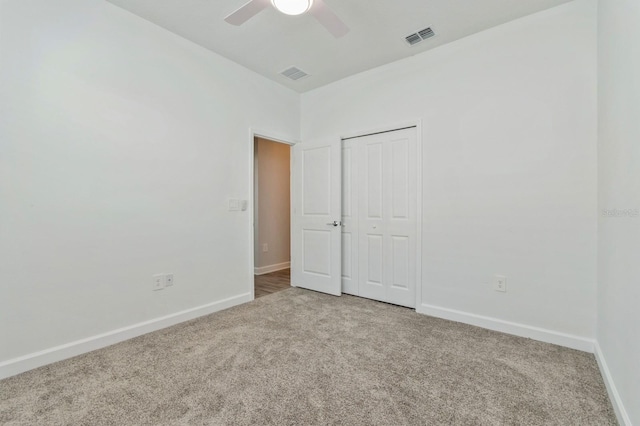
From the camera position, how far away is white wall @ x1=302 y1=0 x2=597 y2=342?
2.15 meters

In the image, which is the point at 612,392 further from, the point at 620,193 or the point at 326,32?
the point at 326,32

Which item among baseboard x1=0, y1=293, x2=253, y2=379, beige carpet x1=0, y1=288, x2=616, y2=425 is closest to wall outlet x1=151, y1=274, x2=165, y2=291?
baseboard x1=0, y1=293, x2=253, y2=379

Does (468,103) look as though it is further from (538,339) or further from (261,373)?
(261,373)

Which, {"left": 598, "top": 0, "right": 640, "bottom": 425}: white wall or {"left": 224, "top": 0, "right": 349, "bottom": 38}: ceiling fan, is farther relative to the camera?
{"left": 224, "top": 0, "right": 349, "bottom": 38}: ceiling fan

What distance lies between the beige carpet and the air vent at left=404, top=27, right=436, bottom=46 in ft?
8.87

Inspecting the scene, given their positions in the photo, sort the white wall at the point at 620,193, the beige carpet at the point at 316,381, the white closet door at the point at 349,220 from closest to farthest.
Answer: the white wall at the point at 620,193, the beige carpet at the point at 316,381, the white closet door at the point at 349,220

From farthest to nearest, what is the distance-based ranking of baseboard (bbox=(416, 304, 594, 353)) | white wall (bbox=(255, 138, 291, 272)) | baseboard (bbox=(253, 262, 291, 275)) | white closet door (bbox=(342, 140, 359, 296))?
white wall (bbox=(255, 138, 291, 272)) < baseboard (bbox=(253, 262, 291, 275)) < white closet door (bbox=(342, 140, 359, 296)) < baseboard (bbox=(416, 304, 594, 353))

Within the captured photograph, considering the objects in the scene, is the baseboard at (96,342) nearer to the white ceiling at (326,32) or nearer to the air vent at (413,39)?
the white ceiling at (326,32)

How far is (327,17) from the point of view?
6.31 feet

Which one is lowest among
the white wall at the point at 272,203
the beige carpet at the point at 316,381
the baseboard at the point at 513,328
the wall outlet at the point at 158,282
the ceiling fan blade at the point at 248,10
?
the beige carpet at the point at 316,381

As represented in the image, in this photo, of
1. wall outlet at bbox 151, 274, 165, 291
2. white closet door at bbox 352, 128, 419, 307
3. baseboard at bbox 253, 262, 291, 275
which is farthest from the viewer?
baseboard at bbox 253, 262, 291, 275

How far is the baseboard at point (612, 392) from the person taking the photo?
4.35 feet

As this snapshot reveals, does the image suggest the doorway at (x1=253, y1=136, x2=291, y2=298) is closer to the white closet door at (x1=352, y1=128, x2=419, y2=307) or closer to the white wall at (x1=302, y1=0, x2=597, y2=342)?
the white closet door at (x1=352, y1=128, x2=419, y2=307)

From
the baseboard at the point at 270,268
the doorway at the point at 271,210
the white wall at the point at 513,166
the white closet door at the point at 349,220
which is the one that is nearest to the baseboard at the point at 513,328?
the white wall at the point at 513,166
